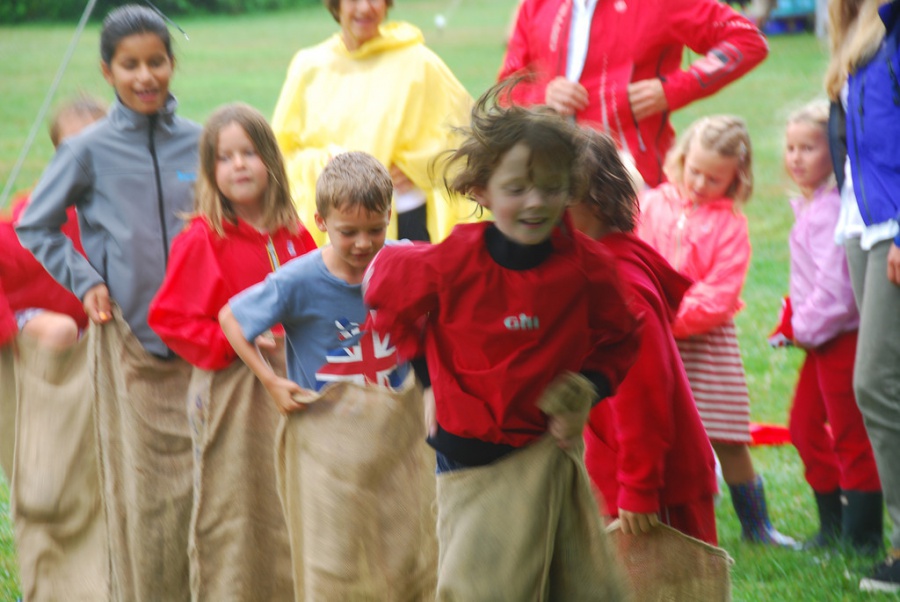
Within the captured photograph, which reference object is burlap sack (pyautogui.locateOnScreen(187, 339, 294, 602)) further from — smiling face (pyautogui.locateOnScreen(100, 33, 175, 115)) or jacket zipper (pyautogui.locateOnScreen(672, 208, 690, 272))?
jacket zipper (pyautogui.locateOnScreen(672, 208, 690, 272))

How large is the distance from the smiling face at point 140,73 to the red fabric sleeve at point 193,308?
595 mm

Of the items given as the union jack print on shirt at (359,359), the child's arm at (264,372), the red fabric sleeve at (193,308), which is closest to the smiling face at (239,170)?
the red fabric sleeve at (193,308)

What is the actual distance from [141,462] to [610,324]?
73.8 inches

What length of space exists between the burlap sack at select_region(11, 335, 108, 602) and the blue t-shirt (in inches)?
38.7

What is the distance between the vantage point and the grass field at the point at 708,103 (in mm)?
4984

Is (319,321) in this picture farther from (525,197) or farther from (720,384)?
(720,384)

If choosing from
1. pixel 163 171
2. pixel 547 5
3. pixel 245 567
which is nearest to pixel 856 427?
pixel 547 5

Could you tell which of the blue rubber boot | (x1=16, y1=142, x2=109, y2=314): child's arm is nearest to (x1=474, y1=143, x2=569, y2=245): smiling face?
(x1=16, y1=142, x2=109, y2=314): child's arm

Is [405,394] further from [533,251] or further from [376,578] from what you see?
[533,251]

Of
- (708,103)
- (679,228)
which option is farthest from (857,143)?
(708,103)

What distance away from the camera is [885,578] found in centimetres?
455

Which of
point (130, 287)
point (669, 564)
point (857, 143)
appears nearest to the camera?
point (669, 564)

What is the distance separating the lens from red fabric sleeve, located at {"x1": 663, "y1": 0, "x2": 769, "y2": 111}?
5219 millimetres

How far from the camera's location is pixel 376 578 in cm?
374
